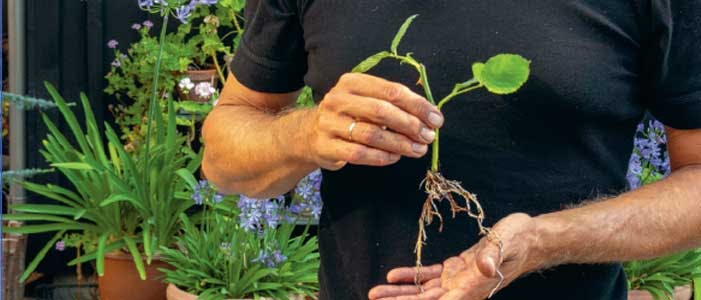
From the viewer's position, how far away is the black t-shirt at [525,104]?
1371 mm

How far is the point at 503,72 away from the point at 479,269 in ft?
0.74

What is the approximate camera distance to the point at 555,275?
1.42 meters

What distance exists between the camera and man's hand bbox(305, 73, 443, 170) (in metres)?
1.18

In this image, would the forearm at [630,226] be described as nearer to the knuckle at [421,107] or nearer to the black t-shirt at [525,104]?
the black t-shirt at [525,104]

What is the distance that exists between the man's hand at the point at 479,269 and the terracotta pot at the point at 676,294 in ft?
6.71

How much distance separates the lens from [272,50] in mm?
1571

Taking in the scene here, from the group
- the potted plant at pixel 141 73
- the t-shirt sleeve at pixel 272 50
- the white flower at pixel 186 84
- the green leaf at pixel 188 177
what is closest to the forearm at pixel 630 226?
the t-shirt sleeve at pixel 272 50

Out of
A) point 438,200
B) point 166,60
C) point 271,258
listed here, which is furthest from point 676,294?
point 438,200

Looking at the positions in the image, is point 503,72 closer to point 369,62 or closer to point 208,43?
point 369,62

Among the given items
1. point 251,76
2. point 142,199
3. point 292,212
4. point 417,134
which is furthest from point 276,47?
point 142,199

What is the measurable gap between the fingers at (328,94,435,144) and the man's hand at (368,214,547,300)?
14 centimetres

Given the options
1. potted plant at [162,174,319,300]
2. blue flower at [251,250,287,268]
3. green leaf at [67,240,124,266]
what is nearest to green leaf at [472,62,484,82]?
potted plant at [162,174,319,300]

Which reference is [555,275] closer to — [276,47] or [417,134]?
[417,134]

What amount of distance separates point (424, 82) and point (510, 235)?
208 millimetres
